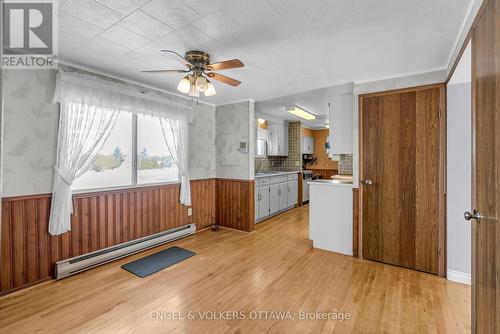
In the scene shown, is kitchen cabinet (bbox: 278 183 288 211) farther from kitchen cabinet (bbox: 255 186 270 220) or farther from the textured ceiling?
the textured ceiling

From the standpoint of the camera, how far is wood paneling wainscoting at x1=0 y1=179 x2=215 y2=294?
2.41 metres

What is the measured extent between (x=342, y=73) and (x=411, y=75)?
0.79 metres

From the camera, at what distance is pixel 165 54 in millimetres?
2510

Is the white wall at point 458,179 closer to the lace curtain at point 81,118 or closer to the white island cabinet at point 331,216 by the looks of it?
the white island cabinet at point 331,216

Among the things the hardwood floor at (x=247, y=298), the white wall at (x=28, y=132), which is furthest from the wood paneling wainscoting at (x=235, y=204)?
the white wall at (x=28, y=132)

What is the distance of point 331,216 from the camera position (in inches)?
138

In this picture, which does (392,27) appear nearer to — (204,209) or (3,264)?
(204,209)

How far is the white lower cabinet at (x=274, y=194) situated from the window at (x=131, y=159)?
1.71m

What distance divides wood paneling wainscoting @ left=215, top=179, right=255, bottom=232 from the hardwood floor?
112 cm

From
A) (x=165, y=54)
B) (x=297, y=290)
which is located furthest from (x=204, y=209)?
(x=165, y=54)

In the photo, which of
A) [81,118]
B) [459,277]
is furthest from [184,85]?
[459,277]

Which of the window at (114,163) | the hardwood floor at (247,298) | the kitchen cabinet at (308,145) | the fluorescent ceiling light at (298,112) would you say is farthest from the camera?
the kitchen cabinet at (308,145)

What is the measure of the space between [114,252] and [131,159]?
48.1 inches

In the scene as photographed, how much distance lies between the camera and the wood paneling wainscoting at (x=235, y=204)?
4.35 m
